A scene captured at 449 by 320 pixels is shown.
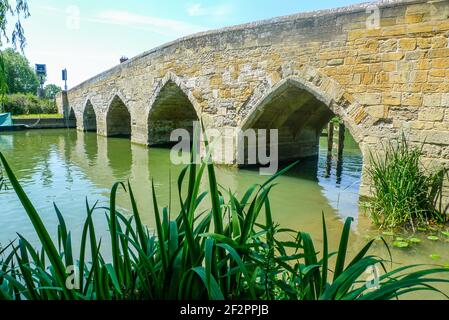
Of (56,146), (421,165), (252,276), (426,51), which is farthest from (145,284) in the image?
(56,146)

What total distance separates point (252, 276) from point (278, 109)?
256 inches

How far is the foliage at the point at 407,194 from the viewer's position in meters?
4.36

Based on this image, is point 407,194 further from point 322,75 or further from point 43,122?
point 43,122

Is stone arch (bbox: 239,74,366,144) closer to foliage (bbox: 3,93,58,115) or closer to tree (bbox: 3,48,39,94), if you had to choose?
foliage (bbox: 3,93,58,115)

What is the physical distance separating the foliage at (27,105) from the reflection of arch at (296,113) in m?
23.6

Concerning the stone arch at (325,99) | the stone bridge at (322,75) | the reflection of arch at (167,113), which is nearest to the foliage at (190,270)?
the stone bridge at (322,75)

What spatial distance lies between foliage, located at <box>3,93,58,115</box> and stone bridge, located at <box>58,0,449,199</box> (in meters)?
19.8

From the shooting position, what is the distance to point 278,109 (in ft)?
25.6

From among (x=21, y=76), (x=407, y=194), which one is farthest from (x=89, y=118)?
(x=21, y=76)

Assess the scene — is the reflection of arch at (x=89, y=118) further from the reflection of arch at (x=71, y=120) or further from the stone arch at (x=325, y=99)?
the stone arch at (x=325, y=99)

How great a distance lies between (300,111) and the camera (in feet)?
28.2

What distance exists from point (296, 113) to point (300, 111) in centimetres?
12

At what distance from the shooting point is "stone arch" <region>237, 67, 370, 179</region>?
18.9 ft
